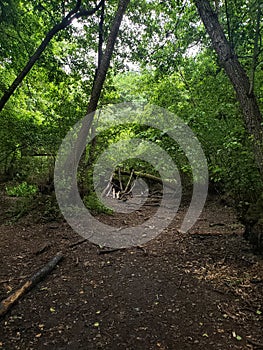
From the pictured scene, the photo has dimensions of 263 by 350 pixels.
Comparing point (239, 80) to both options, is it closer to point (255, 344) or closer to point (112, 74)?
point (255, 344)

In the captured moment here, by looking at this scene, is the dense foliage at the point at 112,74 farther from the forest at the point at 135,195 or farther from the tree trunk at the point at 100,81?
the tree trunk at the point at 100,81

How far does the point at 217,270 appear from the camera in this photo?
11.7ft

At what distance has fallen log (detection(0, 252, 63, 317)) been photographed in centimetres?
269

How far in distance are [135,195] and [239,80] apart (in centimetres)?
788

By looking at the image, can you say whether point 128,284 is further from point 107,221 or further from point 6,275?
point 107,221

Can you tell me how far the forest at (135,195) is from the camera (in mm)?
2604

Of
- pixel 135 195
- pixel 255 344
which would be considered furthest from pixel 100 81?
pixel 255 344

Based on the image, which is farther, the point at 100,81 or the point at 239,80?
the point at 100,81

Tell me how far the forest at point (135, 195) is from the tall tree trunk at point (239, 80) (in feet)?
0.07

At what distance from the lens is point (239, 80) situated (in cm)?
388

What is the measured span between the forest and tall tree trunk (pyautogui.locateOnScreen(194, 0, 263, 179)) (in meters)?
0.02

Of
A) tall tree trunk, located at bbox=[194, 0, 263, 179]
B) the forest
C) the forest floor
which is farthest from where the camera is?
tall tree trunk, located at bbox=[194, 0, 263, 179]

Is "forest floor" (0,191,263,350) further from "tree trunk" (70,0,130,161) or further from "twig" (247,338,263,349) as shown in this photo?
"tree trunk" (70,0,130,161)

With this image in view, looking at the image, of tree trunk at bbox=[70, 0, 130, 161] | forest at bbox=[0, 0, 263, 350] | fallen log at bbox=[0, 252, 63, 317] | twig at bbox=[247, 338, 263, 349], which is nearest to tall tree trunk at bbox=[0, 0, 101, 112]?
forest at bbox=[0, 0, 263, 350]
